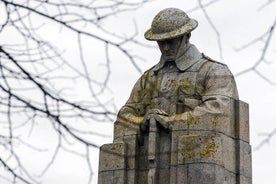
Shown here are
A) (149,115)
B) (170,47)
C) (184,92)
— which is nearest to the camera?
(149,115)

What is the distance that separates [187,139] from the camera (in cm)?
1574

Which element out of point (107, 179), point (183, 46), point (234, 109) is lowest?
point (107, 179)

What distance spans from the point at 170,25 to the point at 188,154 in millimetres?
2312

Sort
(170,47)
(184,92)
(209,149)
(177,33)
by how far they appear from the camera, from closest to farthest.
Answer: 1. (209,149)
2. (184,92)
3. (177,33)
4. (170,47)

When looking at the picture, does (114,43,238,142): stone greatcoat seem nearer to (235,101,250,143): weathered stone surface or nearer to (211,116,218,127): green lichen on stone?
(211,116,218,127): green lichen on stone

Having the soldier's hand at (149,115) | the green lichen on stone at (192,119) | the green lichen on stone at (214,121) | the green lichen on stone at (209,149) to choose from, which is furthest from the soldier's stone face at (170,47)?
the green lichen on stone at (209,149)

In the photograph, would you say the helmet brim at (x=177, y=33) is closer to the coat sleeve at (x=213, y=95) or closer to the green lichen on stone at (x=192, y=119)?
Answer: the coat sleeve at (x=213, y=95)

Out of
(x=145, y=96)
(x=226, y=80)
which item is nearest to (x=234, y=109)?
(x=226, y=80)

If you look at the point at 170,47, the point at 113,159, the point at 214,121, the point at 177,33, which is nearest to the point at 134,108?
the point at 113,159

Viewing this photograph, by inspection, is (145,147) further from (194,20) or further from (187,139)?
(194,20)

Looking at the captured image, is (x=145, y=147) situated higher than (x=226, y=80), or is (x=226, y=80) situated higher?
(x=226, y=80)

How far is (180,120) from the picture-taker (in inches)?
632

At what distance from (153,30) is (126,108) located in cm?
140

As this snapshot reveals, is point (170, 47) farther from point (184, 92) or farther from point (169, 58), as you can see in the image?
point (184, 92)
